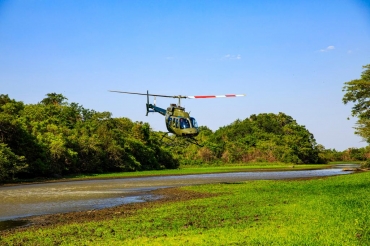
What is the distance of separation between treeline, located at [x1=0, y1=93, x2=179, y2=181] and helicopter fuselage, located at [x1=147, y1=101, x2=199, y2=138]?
1717cm

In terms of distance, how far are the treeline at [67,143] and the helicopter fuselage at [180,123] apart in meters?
17.2

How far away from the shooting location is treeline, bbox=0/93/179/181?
45875 mm

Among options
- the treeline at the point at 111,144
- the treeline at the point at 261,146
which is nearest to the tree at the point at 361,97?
the treeline at the point at 111,144

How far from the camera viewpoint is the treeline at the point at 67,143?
45875 mm

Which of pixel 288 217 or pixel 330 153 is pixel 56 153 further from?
pixel 330 153

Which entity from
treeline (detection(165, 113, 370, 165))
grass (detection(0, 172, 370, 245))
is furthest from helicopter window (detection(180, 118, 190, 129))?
treeline (detection(165, 113, 370, 165))

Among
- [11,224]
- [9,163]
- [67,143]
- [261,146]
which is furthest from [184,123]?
[261,146]

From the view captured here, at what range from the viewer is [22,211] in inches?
831

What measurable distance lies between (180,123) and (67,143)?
28.4 metres

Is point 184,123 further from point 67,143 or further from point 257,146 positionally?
point 257,146

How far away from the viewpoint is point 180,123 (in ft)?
103

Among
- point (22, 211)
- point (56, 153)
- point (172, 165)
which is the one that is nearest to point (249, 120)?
point (172, 165)

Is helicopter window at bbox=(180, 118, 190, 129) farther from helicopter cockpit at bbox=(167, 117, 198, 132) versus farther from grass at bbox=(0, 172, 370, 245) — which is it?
grass at bbox=(0, 172, 370, 245)

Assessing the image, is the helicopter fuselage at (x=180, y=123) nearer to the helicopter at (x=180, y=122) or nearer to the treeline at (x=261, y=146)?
the helicopter at (x=180, y=122)
